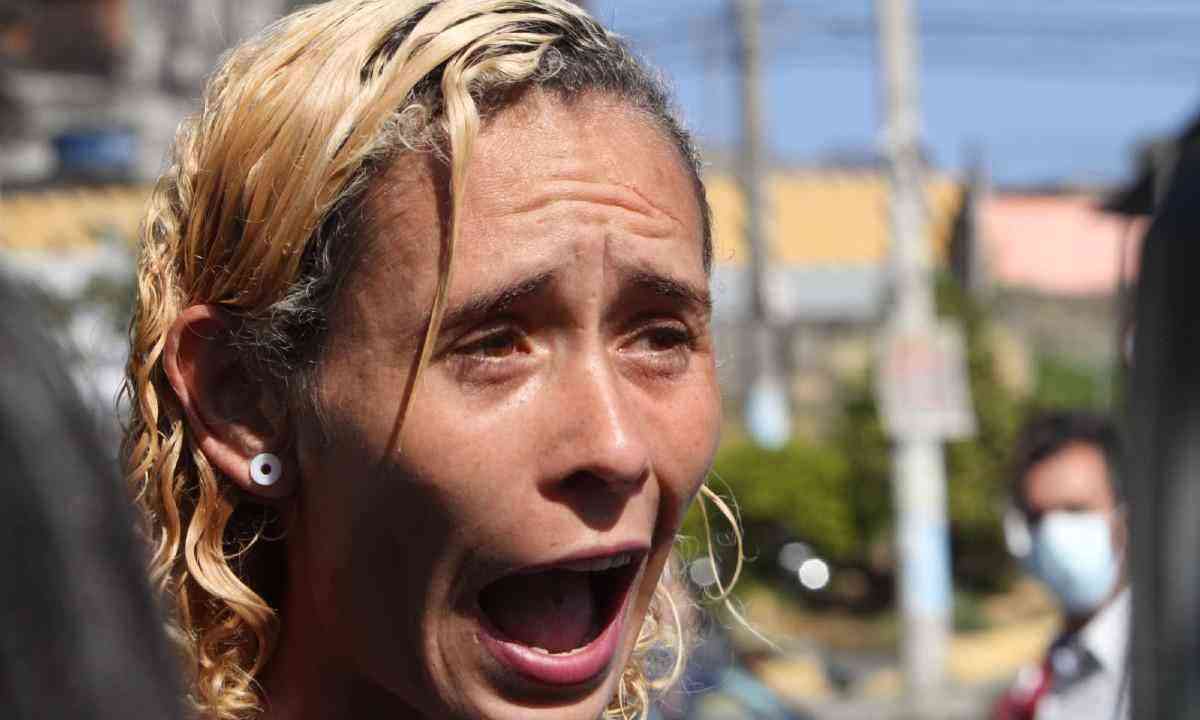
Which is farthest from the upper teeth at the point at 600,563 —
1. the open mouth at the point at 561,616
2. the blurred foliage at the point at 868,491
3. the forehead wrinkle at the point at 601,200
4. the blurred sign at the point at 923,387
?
the blurred foliage at the point at 868,491

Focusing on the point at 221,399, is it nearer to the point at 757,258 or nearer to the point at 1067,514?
the point at 1067,514

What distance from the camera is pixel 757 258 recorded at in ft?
72.7

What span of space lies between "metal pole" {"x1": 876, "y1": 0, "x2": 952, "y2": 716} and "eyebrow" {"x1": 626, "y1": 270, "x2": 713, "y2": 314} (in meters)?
13.2

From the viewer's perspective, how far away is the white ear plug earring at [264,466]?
175 centimetres

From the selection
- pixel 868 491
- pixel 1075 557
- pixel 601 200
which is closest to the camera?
pixel 601 200

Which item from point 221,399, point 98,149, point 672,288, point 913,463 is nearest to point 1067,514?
point 672,288

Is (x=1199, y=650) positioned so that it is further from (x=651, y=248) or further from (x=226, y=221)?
(x=226, y=221)

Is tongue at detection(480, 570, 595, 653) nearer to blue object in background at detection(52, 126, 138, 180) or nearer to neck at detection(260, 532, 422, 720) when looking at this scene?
neck at detection(260, 532, 422, 720)

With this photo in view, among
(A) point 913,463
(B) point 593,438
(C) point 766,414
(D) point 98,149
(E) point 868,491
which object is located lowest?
(E) point 868,491

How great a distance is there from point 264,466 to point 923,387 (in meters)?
12.8

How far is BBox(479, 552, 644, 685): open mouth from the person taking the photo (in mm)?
1618

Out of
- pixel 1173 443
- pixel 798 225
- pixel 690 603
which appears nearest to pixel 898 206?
pixel 690 603

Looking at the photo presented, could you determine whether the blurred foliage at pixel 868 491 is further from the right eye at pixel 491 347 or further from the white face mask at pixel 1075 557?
the right eye at pixel 491 347

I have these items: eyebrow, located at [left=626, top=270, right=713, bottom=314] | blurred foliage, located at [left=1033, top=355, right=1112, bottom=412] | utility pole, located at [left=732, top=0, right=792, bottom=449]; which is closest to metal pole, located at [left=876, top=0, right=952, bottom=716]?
utility pole, located at [left=732, top=0, right=792, bottom=449]
